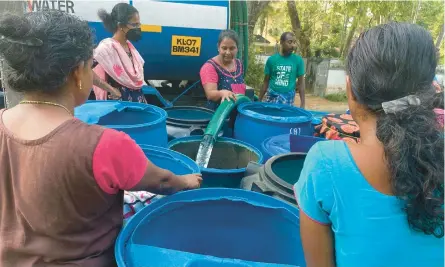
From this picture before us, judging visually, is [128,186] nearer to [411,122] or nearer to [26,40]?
[26,40]

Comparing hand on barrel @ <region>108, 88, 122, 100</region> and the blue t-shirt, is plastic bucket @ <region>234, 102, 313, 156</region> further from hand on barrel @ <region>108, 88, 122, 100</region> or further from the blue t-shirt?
the blue t-shirt

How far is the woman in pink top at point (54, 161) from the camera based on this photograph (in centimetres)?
99

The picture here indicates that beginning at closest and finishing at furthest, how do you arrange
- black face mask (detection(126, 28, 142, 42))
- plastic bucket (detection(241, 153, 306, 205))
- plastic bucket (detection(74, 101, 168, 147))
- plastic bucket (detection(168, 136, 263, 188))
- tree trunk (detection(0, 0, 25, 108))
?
1. plastic bucket (detection(241, 153, 306, 205))
2. plastic bucket (detection(74, 101, 168, 147))
3. tree trunk (detection(0, 0, 25, 108))
4. plastic bucket (detection(168, 136, 263, 188))
5. black face mask (detection(126, 28, 142, 42))

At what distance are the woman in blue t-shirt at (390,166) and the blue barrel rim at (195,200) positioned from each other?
436 mm

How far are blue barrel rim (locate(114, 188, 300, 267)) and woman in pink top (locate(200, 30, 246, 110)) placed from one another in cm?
135

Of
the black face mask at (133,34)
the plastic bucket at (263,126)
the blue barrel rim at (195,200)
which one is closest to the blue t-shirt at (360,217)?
the blue barrel rim at (195,200)

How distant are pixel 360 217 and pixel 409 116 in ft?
0.86

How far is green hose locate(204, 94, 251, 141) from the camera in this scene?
2.24 m

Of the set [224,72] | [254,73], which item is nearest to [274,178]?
[224,72]

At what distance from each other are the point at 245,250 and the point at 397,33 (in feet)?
3.52

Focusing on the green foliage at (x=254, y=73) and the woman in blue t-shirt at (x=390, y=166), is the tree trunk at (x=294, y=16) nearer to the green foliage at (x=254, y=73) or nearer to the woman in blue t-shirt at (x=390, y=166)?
the green foliage at (x=254, y=73)

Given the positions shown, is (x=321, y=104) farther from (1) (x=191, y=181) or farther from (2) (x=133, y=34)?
(1) (x=191, y=181)

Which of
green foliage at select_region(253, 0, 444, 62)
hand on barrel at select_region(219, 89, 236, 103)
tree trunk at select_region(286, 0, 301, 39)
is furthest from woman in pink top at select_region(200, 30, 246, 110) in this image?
green foliage at select_region(253, 0, 444, 62)

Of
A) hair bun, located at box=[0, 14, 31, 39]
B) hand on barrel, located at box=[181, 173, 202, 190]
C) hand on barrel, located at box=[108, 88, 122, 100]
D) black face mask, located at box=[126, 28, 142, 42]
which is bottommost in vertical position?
hand on barrel, located at box=[181, 173, 202, 190]
